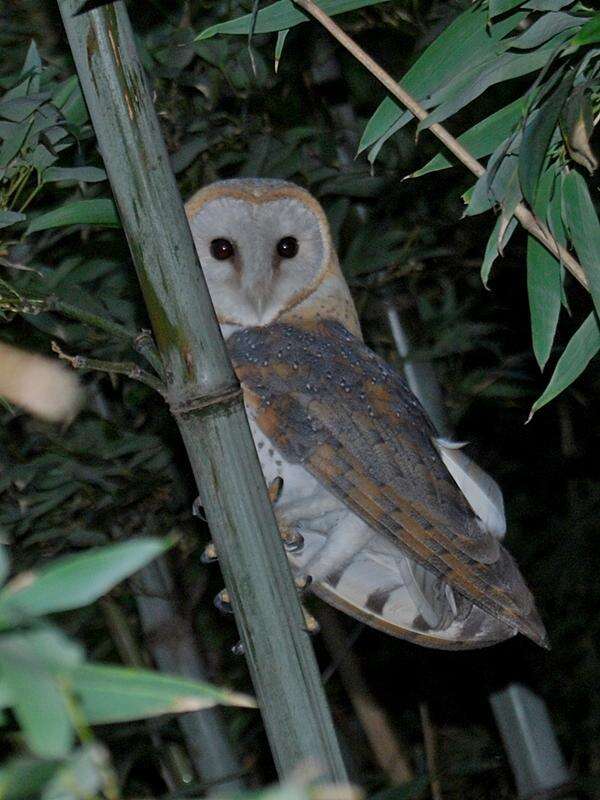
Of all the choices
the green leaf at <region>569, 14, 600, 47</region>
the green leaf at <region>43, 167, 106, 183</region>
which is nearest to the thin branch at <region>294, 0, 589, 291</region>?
the green leaf at <region>569, 14, 600, 47</region>

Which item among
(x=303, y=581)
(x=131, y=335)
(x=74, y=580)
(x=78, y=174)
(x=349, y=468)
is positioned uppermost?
(x=78, y=174)

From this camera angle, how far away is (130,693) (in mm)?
416

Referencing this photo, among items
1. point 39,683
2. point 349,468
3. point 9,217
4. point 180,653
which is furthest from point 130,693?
point 180,653

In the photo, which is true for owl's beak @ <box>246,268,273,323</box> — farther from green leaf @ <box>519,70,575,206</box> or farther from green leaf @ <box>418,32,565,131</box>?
green leaf @ <box>519,70,575,206</box>

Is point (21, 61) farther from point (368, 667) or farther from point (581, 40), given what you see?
point (368, 667)

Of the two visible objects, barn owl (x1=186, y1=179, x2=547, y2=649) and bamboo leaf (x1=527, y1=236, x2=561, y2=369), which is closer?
bamboo leaf (x1=527, y1=236, x2=561, y2=369)

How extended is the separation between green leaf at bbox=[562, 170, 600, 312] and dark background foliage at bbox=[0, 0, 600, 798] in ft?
3.09

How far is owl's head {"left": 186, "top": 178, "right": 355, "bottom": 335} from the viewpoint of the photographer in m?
1.79

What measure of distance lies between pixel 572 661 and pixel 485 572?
91.3 inches

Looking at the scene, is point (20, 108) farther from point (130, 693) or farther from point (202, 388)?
point (130, 693)

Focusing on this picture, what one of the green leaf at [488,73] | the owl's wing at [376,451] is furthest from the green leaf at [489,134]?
the owl's wing at [376,451]

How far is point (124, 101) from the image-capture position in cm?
97

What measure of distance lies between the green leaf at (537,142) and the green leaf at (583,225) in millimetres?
129

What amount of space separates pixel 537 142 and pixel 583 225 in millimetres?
171
